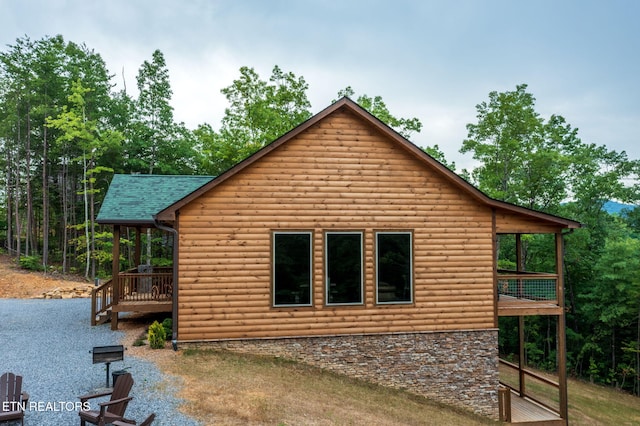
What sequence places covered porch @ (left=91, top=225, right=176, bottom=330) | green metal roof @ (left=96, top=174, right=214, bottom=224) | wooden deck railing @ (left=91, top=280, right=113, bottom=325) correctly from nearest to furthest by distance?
1. covered porch @ (left=91, top=225, right=176, bottom=330)
2. green metal roof @ (left=96, top=174, right=214, bottom=224)
3. wooden deck railing @ (left=91, top=280, right=113, bottom=325)

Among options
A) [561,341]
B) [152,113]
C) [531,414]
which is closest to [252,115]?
[152,113]

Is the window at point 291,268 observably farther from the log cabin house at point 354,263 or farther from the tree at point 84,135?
the tree at point 84,135

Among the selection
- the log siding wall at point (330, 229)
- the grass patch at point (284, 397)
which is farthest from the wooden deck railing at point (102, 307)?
the grass patch at point (284, 397)

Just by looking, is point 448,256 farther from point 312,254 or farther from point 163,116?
point 163,116

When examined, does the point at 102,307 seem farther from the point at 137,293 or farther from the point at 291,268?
the point at 291,268

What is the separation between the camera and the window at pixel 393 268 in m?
10.3

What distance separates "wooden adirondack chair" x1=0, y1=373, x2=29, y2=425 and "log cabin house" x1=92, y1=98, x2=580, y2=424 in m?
3.70

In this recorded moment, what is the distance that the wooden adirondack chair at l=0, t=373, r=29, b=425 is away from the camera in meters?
5.60

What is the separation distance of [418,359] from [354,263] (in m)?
3.00

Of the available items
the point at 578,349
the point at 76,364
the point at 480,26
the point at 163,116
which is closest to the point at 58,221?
the point at 163,116

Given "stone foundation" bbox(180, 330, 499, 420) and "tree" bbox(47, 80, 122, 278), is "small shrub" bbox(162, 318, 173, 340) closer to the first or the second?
"stone foundation" bbox(180, 330, 499, 420)

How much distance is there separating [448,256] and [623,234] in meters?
17.6

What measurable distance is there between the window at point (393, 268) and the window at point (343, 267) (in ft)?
1.74

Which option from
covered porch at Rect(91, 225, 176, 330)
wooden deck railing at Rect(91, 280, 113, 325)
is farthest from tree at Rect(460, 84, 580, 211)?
wooden deck railing at Rect(91, 280, 113, 325)
